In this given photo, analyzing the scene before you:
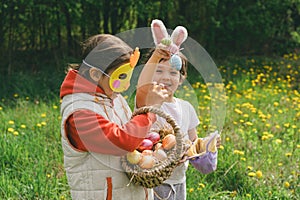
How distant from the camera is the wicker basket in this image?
5.65 feet

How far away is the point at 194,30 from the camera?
24.6 feet

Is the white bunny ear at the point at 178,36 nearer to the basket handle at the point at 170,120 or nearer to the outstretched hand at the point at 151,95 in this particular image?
the outstretched hand at the point at 151,95

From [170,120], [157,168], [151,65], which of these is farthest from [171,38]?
[157,168]

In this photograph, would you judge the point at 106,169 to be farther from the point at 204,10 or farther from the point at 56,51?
the point at 204,10

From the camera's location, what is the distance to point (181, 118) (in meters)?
2.25

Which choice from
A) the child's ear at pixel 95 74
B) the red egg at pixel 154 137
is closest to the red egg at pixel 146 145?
the red egg at pixel 154 137

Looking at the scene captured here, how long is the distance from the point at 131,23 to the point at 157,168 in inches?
221

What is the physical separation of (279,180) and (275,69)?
3.98m

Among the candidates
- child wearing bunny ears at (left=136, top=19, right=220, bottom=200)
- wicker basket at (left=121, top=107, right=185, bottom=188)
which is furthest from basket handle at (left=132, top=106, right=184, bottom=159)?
child wearing bunny ears at (left=136, top=19, right=220, bottom=200)

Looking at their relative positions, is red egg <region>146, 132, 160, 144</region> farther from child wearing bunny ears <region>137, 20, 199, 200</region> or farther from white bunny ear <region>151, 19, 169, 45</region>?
white bunny ear <region>151, 19, 169, 45</region>

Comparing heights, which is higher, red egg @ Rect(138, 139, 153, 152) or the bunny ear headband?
the bunny ear headband

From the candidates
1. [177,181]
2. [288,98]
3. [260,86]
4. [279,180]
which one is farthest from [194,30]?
[177,181]

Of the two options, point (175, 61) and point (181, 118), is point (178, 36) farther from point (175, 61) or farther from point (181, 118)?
point (181, 118)

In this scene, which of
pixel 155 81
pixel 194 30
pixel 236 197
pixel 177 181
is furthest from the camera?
pixel 194 30
